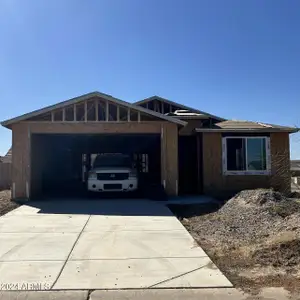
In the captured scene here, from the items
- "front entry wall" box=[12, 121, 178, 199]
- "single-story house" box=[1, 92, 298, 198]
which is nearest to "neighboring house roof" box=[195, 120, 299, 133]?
"single-story house" box=[1, 92, 298, 198]

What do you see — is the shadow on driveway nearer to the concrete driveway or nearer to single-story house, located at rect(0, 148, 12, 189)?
the concrete driveway

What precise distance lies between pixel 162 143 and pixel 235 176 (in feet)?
13.4

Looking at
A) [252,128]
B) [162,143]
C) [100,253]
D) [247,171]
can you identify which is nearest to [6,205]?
[162,143]

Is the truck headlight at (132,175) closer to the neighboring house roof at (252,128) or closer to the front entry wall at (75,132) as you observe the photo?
the front entry wall at (75,132)

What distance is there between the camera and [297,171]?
106ft

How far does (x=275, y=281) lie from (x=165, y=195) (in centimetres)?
952

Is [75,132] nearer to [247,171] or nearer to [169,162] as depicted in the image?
[169,162]

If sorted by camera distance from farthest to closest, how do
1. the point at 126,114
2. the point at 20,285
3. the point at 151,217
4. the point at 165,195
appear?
the point at 126,114 < the point at 165,195 < the point at 151,217 < the point at 20,285

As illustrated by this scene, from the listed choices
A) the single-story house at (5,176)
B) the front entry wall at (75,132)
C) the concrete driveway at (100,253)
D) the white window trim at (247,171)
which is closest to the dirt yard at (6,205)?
the front entry wall at (75,132)

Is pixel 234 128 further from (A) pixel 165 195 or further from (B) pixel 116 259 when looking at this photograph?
(B) pixel 116 259

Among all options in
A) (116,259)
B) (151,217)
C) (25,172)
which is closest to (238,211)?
(151,217)

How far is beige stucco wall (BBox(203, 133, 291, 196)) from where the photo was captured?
56.0 feet

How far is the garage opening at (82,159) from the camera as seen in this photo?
1750cm

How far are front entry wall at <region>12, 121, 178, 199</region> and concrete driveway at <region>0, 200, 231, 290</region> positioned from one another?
382 cm
